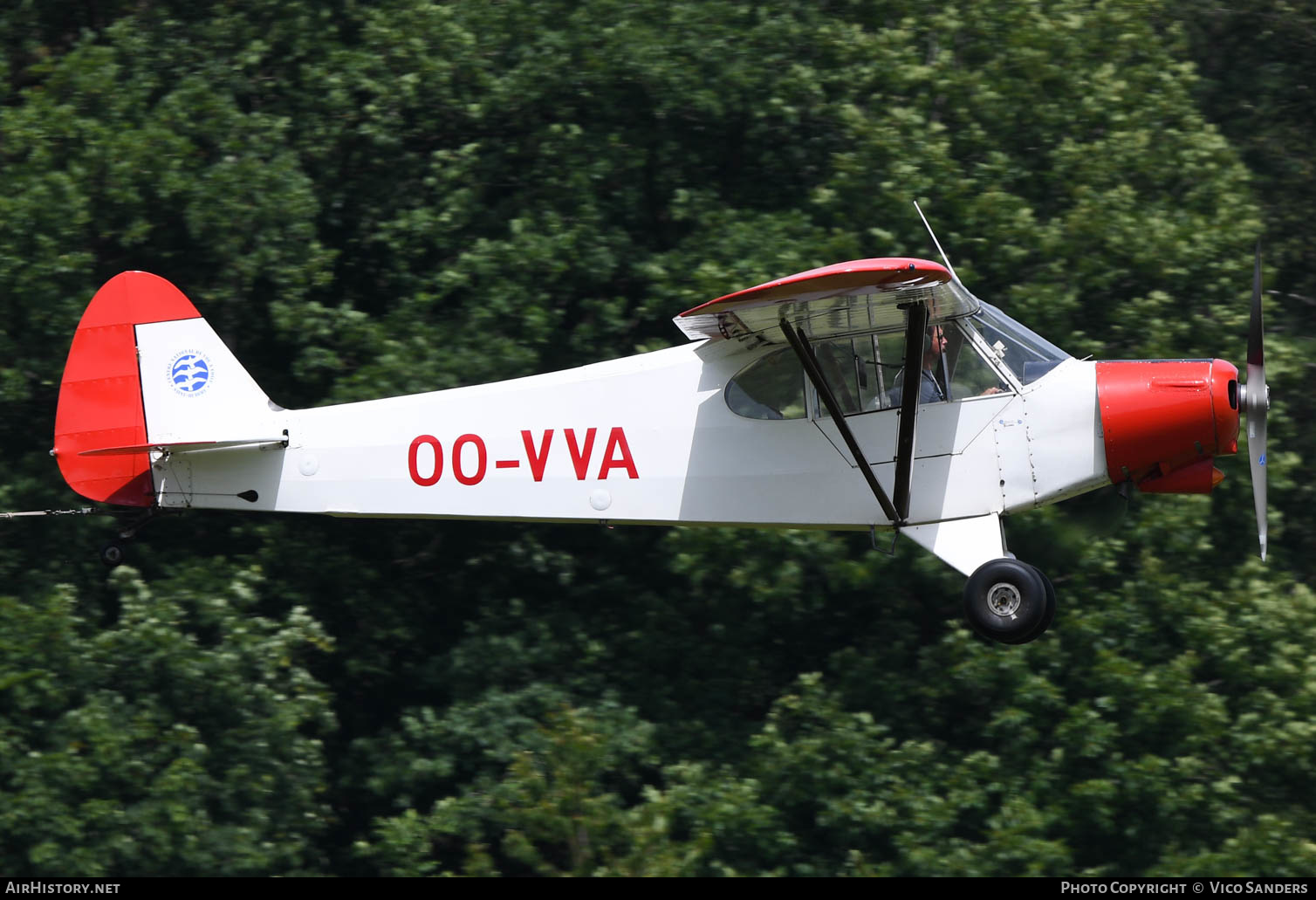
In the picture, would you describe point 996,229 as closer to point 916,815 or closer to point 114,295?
point 916,815

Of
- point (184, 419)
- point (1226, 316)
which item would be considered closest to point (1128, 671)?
point (1226, 316)

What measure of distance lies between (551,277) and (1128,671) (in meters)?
5.37

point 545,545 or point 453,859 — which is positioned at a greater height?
point 545,545

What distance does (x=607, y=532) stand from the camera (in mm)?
14492

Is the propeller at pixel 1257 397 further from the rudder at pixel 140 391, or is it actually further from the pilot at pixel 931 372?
the rudder at pixel 140 391

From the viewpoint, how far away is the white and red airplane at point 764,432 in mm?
9516

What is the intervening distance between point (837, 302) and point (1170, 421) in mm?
1991

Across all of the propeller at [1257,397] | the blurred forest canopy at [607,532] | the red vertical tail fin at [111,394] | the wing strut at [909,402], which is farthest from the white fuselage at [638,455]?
the blurred forest canopy at [607,532]

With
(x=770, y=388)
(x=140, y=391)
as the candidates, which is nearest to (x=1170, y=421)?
(x=770, y=388)

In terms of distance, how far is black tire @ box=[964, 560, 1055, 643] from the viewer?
9422 mm

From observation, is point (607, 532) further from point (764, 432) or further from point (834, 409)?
point (834, 409)

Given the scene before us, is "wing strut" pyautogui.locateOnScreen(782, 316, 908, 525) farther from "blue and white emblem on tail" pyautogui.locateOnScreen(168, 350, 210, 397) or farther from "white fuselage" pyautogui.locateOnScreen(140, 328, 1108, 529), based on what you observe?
"blue and white emblem on tail" pyautogui.locateOnScreen(168, 350, 210, 397)

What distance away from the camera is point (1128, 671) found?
12.5 meters

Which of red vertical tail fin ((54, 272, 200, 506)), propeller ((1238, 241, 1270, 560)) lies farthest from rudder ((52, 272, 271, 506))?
propeller ((1238, 241, 1270, 560))
